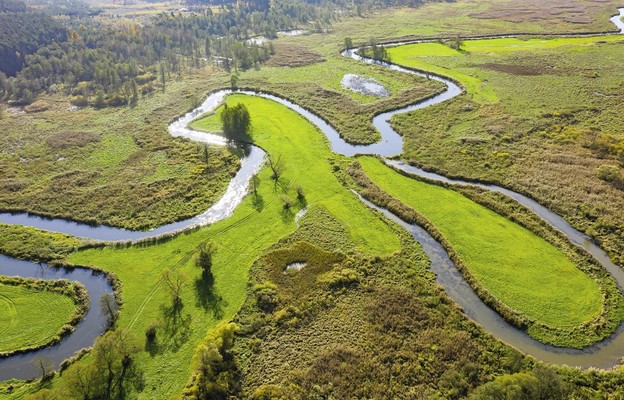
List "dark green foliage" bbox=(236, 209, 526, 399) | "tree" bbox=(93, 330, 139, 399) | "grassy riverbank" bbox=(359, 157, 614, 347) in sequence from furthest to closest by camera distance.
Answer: "grassy riverbank" bbox=(359, 157, 614, 347) → "tree" bbox=(93, 330, 139, 399) → "dark green foliage" bbox=(236, 209, 526, 399)

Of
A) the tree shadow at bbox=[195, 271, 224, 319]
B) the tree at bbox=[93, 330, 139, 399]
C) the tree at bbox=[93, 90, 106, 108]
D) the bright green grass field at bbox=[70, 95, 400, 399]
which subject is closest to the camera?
the tree at bbox=[93, 330, 139, 399]

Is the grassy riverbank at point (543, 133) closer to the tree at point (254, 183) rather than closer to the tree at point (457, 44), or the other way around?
the tree at point (457, 44)

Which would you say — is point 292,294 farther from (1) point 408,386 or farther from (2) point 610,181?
(2) point 610,181

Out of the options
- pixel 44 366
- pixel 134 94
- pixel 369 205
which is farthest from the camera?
pixel 134 94

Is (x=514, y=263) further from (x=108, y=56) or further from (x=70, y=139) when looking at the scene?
(x=108, y=56)

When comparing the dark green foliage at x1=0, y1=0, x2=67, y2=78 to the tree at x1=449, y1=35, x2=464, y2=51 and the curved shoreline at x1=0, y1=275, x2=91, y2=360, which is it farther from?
the tree at x1=449, y1=35, x2=464, y2=51

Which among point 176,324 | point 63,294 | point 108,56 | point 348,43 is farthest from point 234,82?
point 176,324

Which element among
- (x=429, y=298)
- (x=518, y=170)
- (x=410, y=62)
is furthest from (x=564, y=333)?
(x=410, y=62)

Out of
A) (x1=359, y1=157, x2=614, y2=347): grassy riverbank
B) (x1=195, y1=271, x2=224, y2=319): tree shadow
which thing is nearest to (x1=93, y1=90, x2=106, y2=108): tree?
(x1=195, y1=271, x2=224, y2=319): tree shadow
